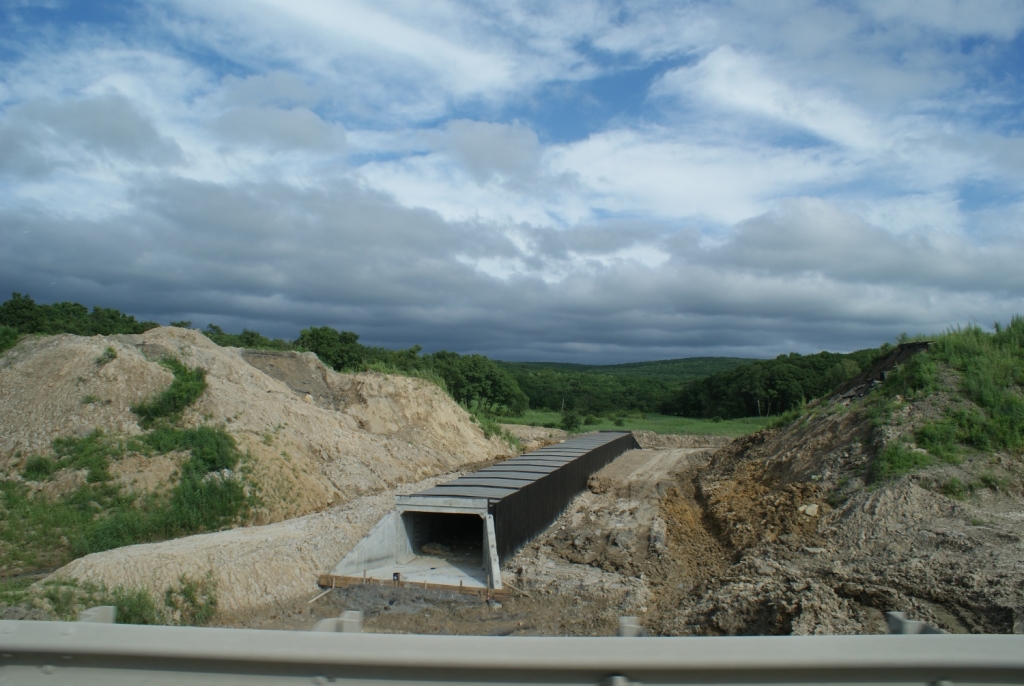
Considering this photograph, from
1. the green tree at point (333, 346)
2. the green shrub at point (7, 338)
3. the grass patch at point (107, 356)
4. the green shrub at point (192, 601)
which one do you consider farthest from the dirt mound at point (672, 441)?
the green shrub at point (192, 601)

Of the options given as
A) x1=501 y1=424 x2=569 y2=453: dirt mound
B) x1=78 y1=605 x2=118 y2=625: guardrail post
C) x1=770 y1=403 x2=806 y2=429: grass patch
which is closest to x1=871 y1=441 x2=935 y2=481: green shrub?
x1=770 y1=403 x2=806 y2=429: grass patch

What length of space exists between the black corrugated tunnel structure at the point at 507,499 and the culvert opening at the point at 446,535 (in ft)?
0.13

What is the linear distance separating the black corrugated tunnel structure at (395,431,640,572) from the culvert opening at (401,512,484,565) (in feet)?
0.13

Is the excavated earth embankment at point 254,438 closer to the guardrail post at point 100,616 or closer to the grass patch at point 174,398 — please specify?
the grass patch at point 174,398

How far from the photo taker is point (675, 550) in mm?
15047

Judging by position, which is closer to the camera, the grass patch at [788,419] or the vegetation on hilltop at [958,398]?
the vegetation on hilltop at [958,398]

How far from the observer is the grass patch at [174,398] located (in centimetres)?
1894

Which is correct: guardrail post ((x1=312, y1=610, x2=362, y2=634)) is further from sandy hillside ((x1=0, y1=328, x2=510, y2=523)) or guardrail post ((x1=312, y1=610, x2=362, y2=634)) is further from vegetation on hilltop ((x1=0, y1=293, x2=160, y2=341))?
vegetation on hilltop ((x1=0, y1=293, x2=160, y2=341))

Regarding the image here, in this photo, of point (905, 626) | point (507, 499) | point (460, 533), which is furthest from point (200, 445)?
point (905, 626)

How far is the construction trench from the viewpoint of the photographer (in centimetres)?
1314

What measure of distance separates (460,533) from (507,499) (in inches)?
137

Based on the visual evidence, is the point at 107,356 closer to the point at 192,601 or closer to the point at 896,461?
the point at 192,601

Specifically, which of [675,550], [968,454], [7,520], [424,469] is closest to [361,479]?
[424,469]

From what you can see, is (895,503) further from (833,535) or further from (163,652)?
(163,652)
